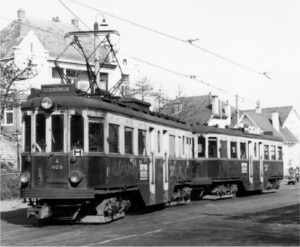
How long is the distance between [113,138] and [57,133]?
1.63 m

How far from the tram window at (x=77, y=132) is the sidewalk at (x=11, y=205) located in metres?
7.02

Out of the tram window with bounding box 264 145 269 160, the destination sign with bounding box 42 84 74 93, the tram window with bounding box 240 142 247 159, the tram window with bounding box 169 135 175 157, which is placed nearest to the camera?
the destination sign with bounding box 42 84 74 93

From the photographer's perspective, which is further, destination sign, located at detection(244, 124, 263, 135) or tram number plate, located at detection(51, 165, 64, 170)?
destination sign, located at detection(244, 124, 263, 135)

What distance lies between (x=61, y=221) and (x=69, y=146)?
262cm

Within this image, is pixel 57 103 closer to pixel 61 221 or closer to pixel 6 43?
pixel 61 221

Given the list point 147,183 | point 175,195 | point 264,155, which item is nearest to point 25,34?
point 264,155

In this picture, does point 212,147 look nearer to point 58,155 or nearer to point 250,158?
point 250,158

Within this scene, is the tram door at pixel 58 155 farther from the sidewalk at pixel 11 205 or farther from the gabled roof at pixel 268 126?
the gabled roof at pixel 268 126

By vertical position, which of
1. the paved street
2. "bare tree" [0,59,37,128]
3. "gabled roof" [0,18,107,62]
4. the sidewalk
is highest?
"gabled roof" [0,18,107,62]

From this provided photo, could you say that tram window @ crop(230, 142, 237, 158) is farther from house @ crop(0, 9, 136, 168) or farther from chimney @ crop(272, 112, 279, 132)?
chimney @ crop(272, 112, 279, 132)

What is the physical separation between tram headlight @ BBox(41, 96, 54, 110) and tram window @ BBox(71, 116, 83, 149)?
2.13ft

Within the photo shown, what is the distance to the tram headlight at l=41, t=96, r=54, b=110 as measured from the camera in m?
14.5

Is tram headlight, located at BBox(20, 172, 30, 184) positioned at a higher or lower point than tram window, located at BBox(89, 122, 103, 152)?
lower

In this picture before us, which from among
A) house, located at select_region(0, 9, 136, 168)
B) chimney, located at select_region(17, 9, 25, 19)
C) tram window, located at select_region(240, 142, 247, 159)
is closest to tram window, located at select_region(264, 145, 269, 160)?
tram window, located at select_region(240, 142, 247, 159)
